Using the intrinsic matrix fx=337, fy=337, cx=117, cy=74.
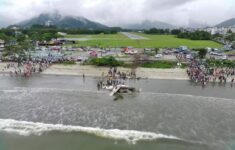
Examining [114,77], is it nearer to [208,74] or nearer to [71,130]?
[208,74]

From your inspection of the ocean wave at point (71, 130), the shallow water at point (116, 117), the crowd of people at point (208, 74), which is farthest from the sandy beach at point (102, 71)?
the ocean wave at point (71, 130)

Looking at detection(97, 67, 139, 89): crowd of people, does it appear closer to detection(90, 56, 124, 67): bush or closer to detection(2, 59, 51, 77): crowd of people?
detection(90, 56, 124, 67): bush

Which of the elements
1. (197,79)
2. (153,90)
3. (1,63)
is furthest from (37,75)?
(197,79)

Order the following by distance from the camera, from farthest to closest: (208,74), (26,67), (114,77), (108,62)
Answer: (108,62) < (26,67) < (208,74) < (114,77)

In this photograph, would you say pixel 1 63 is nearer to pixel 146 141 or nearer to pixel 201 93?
pixel 201 93

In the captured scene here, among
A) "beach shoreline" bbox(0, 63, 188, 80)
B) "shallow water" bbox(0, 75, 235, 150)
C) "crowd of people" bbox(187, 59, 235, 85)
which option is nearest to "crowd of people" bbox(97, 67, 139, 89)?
"beach shoreline" bbox(0, 63, 188, 80)

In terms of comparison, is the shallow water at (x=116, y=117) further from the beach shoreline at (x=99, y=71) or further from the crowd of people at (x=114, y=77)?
the beach shoreline at (x=99, y=71)

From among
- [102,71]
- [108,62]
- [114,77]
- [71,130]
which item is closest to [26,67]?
[102,71]
